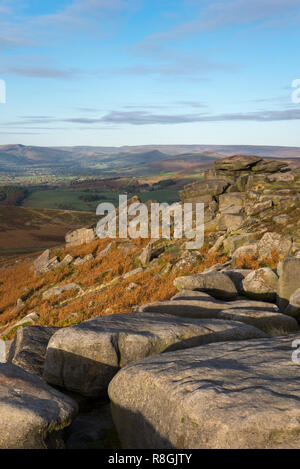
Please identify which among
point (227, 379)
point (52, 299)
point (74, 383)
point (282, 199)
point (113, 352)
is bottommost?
point (52, 299)

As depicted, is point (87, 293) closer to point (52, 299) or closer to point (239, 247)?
point (52, 299)

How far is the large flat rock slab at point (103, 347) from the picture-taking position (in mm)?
7543

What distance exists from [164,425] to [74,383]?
119 inches

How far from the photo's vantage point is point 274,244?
1795 centimetres

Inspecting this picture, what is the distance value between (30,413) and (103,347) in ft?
8.38

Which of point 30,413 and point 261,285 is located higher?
point 30,413

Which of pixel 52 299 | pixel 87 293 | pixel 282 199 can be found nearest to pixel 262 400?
pixel 87 293

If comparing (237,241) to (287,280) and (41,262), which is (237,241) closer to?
(287,280)

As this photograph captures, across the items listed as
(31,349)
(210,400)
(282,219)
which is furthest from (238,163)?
(210,400)

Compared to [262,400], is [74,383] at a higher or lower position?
lower
